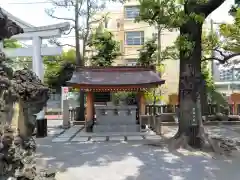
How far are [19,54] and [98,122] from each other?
18.8 feet

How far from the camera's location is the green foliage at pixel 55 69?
1171 inches

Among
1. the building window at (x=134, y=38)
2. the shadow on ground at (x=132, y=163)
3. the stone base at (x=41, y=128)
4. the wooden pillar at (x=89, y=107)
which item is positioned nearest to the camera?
the shadow on ground at (x=132, y=163)

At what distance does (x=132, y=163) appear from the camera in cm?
874

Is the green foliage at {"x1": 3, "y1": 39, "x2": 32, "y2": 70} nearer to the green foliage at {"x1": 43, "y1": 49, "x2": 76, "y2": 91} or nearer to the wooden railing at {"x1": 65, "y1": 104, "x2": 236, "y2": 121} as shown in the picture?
the green foliage at {"x1": 43, "y1": 49, "x2": 76, "y2": 91}

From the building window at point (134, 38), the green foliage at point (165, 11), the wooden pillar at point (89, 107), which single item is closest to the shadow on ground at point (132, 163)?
the green foliage at point (165, 11)

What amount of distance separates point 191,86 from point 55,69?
22228mm

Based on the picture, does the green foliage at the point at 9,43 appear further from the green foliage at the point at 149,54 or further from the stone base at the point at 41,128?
the green foliage at the point at 149,54

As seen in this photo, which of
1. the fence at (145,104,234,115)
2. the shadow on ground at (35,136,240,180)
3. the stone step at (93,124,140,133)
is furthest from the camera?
the fence at (145,104,234,115)

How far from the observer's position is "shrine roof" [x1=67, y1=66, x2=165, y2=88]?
49.8 feet

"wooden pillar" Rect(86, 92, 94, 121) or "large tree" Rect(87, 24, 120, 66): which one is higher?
"large tree" Rect(87, 24, 120, 66)

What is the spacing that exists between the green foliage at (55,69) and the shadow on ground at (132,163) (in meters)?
18.9

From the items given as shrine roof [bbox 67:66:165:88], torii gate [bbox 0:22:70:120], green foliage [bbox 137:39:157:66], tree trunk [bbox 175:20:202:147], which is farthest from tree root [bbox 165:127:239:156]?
green foliage [bbox 137:39:157:66]

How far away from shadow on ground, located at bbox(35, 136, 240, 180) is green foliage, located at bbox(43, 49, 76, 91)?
18877 millimetres

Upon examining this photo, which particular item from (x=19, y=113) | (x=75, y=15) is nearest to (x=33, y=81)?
(x=19, y=113)
